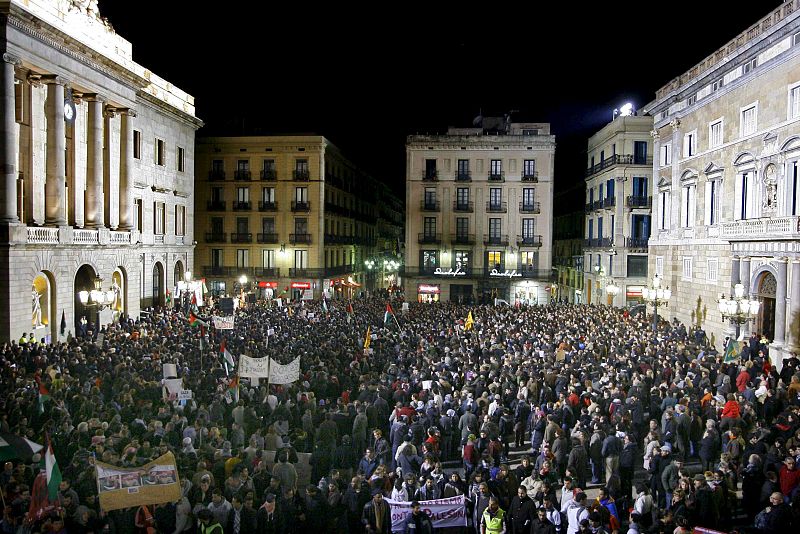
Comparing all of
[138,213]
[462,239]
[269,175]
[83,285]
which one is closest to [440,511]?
[83,285]

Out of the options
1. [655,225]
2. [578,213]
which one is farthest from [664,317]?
[578,213]

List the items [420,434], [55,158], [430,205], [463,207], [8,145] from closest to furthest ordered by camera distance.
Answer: [420,434] → [8,145] → [55,158] → [463,207] → [430,205]

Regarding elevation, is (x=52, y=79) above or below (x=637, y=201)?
above

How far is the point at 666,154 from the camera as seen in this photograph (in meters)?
34.7

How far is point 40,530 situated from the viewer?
27.4 feet

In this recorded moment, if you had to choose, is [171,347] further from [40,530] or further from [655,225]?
[655,225]

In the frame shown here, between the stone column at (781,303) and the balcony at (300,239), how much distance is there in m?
36.8

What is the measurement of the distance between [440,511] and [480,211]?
44603 millimetres

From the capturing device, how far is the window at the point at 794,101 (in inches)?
895

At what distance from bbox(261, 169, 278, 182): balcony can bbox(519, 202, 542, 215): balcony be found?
2029 centimetres

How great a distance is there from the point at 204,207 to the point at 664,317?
36.5 meters

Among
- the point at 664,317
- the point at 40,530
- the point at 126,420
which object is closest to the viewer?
the point at 40,530

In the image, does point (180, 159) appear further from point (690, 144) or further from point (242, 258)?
point (690, 144)

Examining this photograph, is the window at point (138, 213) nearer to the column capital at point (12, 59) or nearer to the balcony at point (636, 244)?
the column capital at point (12, 59)
